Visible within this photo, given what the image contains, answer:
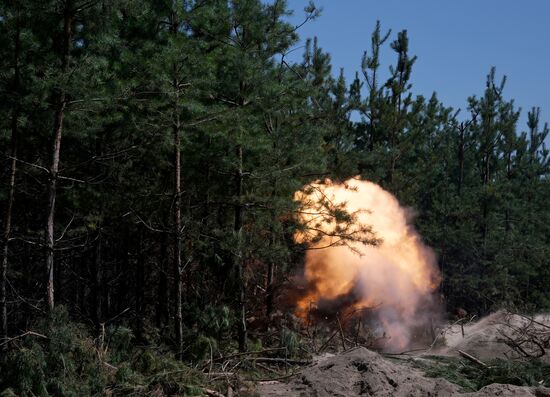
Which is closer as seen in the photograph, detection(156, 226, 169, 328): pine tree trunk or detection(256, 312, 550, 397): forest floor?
detection(256, 312, 550, 397): forest floor

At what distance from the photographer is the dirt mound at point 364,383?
11008mm

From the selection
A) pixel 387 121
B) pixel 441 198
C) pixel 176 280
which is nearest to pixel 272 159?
pixel 176 280

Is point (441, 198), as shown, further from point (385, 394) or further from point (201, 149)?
point (385, 394)

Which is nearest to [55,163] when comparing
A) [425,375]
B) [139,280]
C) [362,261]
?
[139,280]

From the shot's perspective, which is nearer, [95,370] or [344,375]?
[95,370]

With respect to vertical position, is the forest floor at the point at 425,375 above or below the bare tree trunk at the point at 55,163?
below

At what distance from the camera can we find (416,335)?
65.2 feet

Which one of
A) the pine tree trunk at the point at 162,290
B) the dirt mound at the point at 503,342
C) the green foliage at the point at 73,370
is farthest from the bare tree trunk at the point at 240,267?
the dirt mound at the point at 503,342

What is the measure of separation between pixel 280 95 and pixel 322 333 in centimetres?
751

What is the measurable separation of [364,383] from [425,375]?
7.59ft

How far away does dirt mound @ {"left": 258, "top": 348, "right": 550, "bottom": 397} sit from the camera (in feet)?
36.1

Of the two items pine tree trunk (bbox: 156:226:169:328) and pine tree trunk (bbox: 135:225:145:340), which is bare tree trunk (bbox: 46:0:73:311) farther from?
pine tree trunk (bbox: 156:226:169:328)

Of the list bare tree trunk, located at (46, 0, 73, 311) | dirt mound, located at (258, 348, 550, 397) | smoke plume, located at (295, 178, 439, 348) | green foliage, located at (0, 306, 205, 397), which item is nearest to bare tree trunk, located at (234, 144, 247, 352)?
smoke plume, located at (295, 178, 439, 348)

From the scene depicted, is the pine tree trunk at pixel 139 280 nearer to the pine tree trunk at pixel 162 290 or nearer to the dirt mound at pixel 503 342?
the pine tree trunk at pixel 162 290
